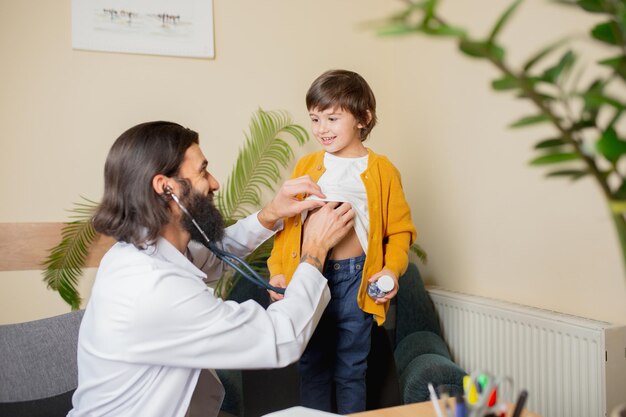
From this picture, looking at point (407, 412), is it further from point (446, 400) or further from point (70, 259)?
point (70, 259)

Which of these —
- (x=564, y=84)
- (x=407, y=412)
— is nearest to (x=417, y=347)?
(x=407, y=412)

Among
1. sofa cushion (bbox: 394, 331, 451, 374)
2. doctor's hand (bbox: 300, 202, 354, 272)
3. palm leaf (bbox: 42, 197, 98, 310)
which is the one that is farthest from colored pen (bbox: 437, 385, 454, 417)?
palm leaf (bbox: 42, 197, 98, 310)

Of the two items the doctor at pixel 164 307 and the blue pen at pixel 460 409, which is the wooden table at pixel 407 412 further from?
the blue pen at pixel 460 409

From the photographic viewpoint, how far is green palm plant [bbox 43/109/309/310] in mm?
2529

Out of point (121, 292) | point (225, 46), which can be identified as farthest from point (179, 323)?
point (225, 46)

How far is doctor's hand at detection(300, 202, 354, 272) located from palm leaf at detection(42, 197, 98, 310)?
1178mm

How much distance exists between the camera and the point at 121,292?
1346mm

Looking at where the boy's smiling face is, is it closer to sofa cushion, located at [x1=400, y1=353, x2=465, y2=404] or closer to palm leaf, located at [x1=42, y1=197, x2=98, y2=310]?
sofa cushion, located at [x1=400, y1=353, x2=465, y2=404]

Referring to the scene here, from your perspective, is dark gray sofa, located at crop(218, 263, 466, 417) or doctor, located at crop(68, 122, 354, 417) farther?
dark gray sofa, located at crop(218, 263, 466, 417)

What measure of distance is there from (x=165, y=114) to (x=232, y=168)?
0.40m

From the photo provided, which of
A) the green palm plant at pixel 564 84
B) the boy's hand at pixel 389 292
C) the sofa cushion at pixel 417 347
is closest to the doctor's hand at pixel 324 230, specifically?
the boy's hand at pixel 389 292

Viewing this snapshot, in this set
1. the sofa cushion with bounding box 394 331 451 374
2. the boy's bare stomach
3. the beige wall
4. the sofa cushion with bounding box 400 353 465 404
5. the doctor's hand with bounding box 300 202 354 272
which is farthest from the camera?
the sofa cushion with bounding box 394 331 451 374

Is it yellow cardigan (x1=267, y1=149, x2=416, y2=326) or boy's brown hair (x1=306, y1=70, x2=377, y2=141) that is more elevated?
boy's brown hair (x1=306, y1=70, x2=377, y2=141)

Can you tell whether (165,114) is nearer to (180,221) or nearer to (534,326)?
(180,221)
